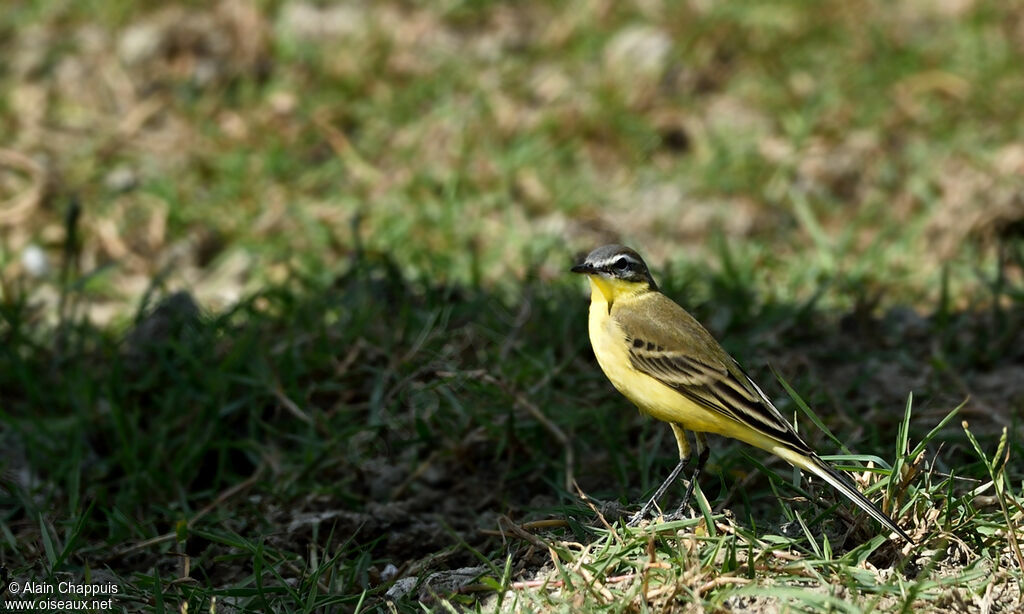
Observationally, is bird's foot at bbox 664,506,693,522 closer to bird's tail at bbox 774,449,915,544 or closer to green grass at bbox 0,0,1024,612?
green grass at bbox 0,0,1024,612

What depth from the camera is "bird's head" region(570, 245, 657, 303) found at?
163 inches

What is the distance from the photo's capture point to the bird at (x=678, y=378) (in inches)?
143

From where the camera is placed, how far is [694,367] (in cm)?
384

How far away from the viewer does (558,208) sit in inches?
289

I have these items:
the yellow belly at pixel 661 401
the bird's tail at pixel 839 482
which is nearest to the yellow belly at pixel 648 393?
the yellow belly at pixel 661 401

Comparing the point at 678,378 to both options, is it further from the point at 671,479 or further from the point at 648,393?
the point at 671,479

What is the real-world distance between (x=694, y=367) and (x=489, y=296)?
212 cm

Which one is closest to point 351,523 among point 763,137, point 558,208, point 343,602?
point 343,602

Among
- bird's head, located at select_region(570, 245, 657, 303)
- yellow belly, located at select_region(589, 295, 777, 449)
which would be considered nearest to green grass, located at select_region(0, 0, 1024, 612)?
yellow belly, located at select_region(589, 295, 777, 449)

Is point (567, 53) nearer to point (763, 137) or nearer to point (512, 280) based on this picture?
point (763, 137)

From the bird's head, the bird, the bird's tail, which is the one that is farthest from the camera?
the bird's head

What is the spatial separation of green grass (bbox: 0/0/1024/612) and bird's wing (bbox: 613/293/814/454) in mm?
137

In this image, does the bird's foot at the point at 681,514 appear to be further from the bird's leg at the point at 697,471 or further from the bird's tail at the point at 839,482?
the bird's tail at the point at 839,482

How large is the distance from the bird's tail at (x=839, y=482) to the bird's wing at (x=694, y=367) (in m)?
0.03
